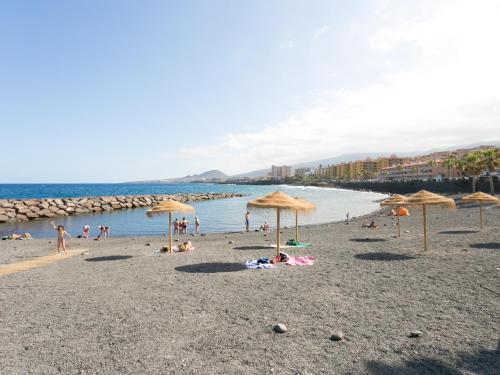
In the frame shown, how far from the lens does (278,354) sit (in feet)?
16.0

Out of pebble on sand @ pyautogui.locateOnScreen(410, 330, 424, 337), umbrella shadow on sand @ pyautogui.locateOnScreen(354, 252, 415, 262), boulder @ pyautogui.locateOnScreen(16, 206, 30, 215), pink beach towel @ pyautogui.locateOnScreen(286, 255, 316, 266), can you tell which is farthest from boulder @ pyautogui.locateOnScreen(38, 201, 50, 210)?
pebble on sand @ pyautogui.locateOnScreen(410, 330, 424, 337)

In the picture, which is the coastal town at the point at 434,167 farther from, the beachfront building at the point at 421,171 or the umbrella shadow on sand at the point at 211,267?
the umbrella shadow on sand at the point at 211,267

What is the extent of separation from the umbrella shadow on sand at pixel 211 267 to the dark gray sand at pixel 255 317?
0.20ft

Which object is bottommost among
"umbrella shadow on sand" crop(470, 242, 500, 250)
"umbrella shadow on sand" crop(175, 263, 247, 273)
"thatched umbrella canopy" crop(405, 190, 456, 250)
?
"umbrella shadow on sand" crop(175, 263, 247, 273)

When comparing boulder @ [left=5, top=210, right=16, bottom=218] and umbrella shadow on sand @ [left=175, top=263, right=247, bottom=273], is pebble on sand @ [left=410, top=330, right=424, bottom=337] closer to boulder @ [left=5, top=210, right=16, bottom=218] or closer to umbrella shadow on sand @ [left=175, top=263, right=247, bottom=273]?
umbrella shadow on sand @ [left=175, top=263, right=247, bottom=273]

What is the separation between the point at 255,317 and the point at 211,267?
4551 millimetres

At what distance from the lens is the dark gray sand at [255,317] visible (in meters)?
4.69

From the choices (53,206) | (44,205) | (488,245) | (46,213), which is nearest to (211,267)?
(488,245)

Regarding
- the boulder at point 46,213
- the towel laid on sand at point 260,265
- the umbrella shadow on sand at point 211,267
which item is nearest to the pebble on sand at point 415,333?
the towel laid on sand at point 260,265

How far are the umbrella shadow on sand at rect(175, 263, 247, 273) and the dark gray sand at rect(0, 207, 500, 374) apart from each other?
0.06 meters

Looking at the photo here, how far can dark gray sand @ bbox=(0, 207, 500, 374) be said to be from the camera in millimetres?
4688

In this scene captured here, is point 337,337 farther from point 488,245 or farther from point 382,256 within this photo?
point 488,245

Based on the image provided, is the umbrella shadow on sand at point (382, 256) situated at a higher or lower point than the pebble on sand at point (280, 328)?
lower

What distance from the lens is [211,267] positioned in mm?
10688
